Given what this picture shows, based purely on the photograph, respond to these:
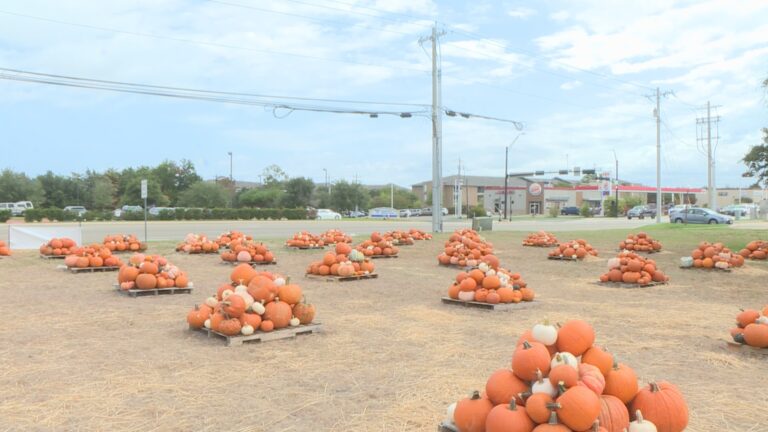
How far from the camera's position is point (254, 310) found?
7172 millimetres

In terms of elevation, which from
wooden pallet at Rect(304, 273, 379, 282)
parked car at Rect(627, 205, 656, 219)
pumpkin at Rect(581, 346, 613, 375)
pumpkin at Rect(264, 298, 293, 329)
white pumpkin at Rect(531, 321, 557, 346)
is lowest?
wooden pallet at Rect(304, 273, 379, 282)

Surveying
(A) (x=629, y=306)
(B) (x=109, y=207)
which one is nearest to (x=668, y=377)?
(A) (x=629, y=306)

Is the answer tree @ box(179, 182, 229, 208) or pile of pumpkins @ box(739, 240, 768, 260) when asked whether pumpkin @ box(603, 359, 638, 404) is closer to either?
pile of pumpkins @ box(739, 240, 768, 260)

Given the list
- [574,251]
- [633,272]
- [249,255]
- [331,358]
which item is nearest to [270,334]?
[331,358]

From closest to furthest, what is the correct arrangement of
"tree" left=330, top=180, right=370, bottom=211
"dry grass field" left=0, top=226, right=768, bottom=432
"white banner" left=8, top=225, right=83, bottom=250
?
"dry grass field" left=0, top=226, right=768, bottom=432
"white banner" left=8, top=225, right=83, bottom=250
"tree" left=330, top=180, right=370, bottom=211

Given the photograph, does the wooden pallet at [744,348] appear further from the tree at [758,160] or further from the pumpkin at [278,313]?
the tree at [758,160]

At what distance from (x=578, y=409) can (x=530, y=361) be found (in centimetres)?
43

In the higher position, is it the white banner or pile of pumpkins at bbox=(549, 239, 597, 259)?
the white banner

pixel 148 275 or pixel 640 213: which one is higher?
pixel 640 213

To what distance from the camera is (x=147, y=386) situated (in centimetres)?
523

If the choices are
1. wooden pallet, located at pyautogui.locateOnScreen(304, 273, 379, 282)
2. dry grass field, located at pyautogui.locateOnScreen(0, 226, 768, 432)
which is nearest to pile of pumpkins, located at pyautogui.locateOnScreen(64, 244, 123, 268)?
dry grass field, located at pyautogui.locateOnScreen(0, 226, 768, 432)

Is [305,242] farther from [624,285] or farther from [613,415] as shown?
[613,415]

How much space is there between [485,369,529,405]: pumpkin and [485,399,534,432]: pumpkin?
0.48 ft

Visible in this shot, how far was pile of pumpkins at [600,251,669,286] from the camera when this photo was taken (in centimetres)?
1216
